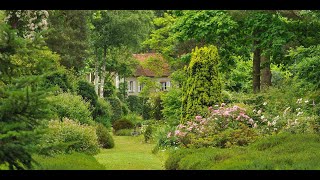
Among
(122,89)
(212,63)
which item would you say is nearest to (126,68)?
(122,89)

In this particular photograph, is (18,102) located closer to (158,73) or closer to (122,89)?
(158,73)

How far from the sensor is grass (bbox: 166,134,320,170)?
10836 millimetres

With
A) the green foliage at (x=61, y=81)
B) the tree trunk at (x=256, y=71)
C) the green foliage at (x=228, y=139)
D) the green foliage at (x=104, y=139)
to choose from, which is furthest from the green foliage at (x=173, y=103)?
the green foliage at (x=228, y=139)

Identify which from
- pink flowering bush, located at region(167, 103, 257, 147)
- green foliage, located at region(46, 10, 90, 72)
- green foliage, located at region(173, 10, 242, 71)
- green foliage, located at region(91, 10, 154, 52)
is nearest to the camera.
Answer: pink flowering bush, located at region(167, 103, 257, 147)

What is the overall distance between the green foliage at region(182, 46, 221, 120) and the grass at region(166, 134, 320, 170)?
4.37 meters

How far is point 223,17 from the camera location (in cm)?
2362

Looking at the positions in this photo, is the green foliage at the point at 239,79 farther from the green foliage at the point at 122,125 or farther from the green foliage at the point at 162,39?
the green foliage at the point at 122,125

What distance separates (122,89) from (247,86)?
63.2 feet

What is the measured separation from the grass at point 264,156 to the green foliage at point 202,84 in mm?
4372

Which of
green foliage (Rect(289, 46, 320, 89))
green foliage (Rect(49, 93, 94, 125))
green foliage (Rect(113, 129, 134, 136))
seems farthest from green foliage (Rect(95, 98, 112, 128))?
green foliage (Rect(289, 46, 320, 89))

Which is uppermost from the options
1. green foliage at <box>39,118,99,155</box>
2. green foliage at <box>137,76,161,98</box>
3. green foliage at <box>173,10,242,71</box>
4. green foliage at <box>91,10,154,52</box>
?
green foliage at <box>91,10,154,52</box>

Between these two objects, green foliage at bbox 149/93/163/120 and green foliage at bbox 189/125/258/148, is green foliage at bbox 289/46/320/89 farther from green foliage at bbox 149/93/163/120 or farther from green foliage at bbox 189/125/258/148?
green foliage at bbox 149/93/163/120

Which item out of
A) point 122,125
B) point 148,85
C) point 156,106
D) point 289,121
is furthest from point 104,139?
point 148,85

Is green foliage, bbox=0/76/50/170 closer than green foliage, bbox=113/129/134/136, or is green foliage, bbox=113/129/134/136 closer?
green foliage, bbox=0/76/50/170
